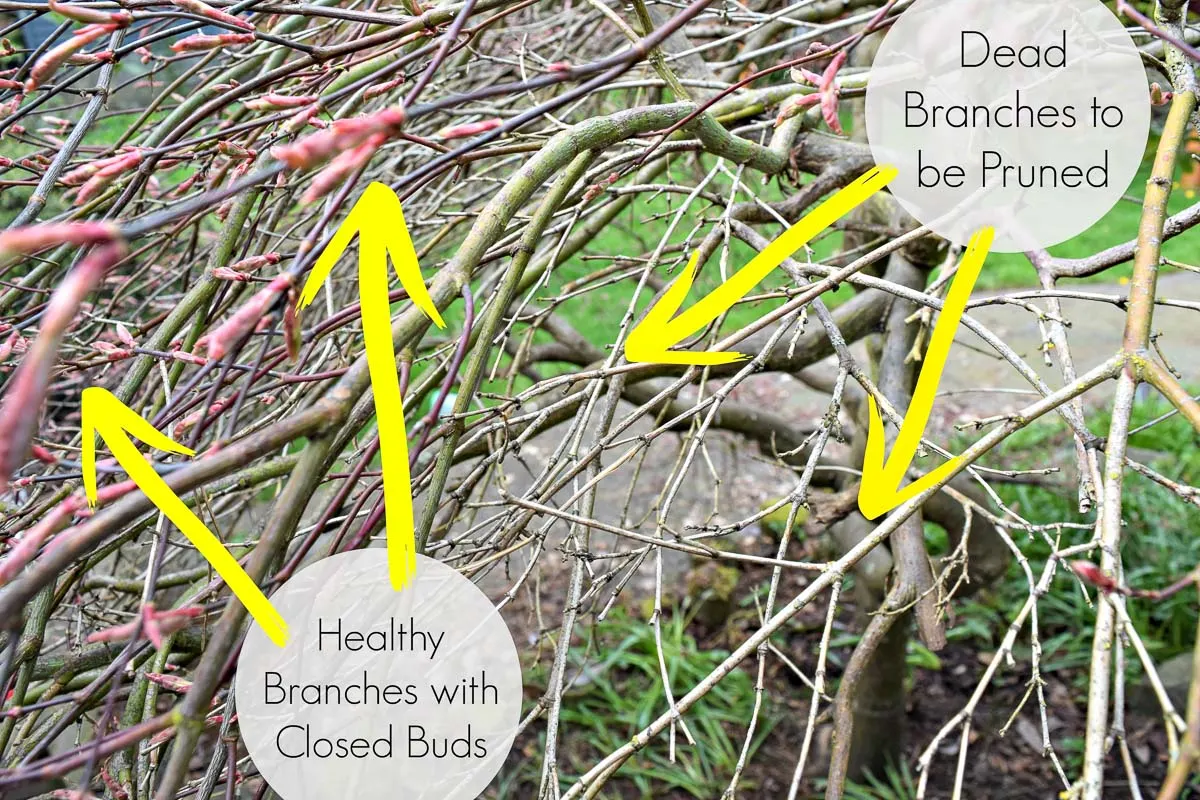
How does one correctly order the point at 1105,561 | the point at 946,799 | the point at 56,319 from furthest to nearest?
the point at 946,799, the point at 1105,561, the point at 56,319

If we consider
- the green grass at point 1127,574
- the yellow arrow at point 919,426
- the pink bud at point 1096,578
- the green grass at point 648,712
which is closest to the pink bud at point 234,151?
the yellow arrow at point 919,426

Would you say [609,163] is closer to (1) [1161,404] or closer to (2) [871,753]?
(2) [871,753]

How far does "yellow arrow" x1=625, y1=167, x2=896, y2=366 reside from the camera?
0.98 metres

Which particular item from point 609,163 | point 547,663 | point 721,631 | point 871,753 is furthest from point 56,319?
point 721,631

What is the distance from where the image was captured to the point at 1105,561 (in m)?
0.72

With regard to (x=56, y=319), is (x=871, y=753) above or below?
below

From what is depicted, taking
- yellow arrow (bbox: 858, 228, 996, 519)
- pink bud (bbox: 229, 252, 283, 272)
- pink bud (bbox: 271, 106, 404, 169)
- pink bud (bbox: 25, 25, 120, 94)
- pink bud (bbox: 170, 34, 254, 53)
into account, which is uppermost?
pink bud (bbox: 25, 25, 120, 94)

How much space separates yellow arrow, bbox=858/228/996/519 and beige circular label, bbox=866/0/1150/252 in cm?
16

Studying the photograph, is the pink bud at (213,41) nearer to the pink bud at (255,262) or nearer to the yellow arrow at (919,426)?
the pink bud at (255,262)

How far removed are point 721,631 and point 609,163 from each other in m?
2.76

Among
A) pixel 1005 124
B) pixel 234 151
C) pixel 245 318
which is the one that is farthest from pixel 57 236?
pixel 1005 124

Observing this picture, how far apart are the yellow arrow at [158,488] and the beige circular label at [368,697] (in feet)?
0.40

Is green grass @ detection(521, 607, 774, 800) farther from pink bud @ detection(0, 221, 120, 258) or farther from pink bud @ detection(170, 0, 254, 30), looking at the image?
pink bud @ detection(0, 221, 120, 258)

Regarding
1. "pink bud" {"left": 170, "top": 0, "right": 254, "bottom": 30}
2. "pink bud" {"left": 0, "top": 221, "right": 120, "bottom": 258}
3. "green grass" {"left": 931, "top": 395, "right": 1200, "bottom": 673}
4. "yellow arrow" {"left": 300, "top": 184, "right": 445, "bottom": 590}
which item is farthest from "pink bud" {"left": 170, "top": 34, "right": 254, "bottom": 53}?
"green grass" {"left": 931, "top": 395, "right": 1200, "bottom": 673}
